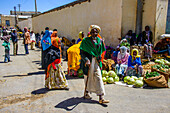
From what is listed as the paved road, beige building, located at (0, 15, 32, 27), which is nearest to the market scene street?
the paved road

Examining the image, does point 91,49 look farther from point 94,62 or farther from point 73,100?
point 73,100

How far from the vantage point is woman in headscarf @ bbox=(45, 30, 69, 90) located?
492cm

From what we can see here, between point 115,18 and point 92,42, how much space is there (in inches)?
244

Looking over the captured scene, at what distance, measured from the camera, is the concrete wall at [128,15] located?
909 centimetres

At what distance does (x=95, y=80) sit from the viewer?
3.90 metres

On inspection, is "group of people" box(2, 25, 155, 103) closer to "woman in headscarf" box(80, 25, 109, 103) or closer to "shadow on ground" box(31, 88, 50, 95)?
"woman in headscarf" box(80, 25, 109, 103)

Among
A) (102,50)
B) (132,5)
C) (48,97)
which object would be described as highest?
(132,5)

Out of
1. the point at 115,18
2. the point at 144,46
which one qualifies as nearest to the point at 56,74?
the point at 144,46

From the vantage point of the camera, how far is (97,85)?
3898mm

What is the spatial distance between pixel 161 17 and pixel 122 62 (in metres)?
4.16

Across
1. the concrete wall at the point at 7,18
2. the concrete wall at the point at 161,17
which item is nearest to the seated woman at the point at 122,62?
the concrete wall at the point at 161,17

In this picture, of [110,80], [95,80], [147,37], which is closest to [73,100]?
[95,80]

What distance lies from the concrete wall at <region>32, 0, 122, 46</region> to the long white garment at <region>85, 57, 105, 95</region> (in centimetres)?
588

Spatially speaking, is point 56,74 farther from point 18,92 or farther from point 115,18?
point 115,18
